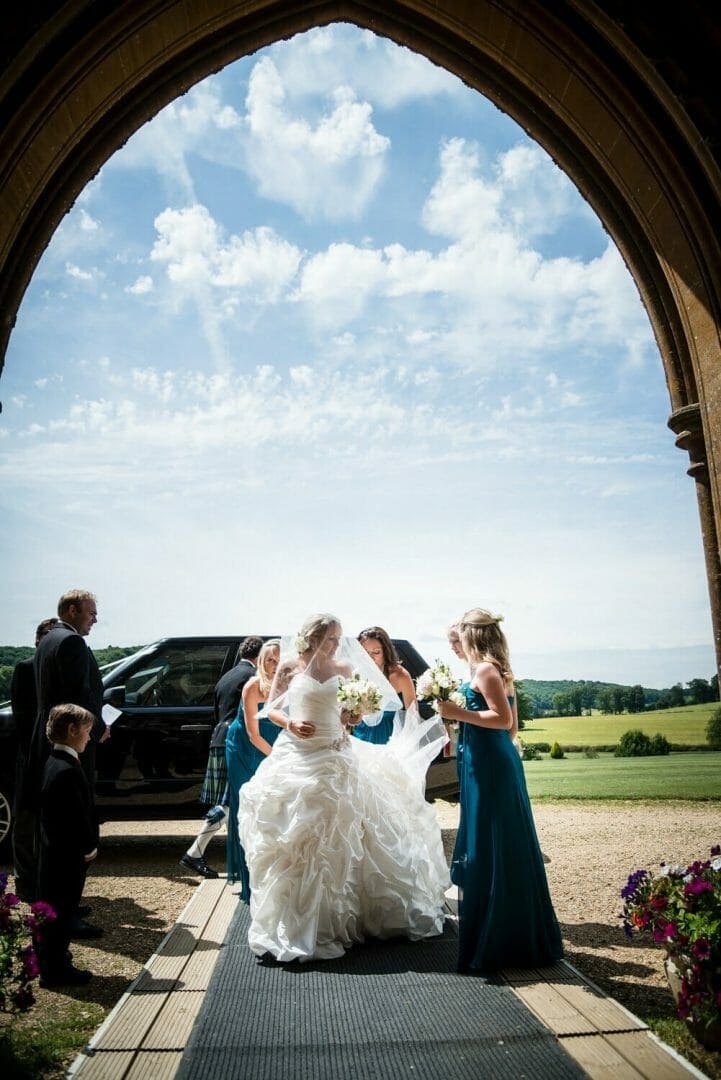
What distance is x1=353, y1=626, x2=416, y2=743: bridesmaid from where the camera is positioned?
610cm

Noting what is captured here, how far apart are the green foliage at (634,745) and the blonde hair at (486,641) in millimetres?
14271

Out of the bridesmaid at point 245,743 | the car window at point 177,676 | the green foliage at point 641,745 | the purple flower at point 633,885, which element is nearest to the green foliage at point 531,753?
the green foliage at point 641,745

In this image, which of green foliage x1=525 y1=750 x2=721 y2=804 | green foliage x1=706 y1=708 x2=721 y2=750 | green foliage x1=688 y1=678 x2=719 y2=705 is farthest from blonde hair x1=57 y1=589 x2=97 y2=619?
green foliage x1=706 y1=708 x2=721 y2=750

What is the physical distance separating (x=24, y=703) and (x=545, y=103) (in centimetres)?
552

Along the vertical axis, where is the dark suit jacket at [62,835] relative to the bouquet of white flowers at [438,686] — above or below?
below

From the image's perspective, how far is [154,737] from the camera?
22.6ft

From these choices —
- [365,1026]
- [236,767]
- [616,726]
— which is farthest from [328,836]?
[616,726]

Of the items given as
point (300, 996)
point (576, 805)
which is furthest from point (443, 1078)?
point (576, 805)

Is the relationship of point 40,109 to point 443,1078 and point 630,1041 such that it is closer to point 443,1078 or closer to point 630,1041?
point 443,1078

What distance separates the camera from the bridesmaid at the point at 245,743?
5598 millimetres

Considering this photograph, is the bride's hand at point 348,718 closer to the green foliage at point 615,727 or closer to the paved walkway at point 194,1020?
the paved walkway at point 194,1020

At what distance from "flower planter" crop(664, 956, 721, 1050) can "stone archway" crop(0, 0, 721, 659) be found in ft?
4.73

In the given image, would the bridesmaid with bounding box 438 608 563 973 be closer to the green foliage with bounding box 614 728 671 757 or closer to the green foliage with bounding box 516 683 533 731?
the green foliage with bounding box 614 728 671 757

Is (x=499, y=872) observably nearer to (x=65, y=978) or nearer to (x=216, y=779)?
(x=65, y=978)
